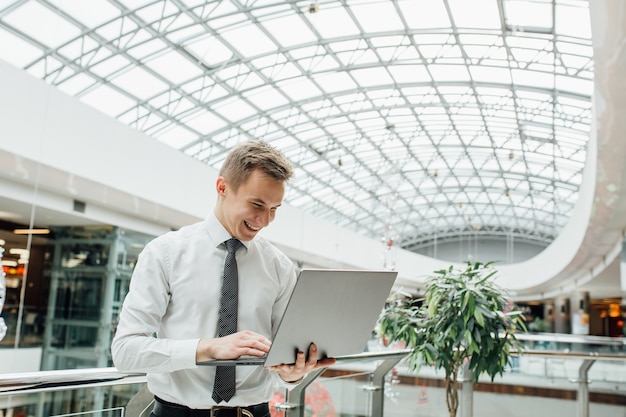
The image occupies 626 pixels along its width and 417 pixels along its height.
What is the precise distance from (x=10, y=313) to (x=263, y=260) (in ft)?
32.6

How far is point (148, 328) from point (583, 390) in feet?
19.0

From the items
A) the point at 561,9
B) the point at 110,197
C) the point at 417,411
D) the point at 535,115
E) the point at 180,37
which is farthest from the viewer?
the point at 535,115

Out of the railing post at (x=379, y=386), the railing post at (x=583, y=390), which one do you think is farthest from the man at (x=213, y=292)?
the railing post at (x=583, y=390)

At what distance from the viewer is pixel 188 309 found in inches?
58.7

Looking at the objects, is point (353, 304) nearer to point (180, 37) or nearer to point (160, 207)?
point (160, 207)

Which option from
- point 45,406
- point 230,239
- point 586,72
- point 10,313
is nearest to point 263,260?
point 230,239

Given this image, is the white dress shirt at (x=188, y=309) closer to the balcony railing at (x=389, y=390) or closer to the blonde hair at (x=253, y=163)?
the blonde hair at (x=253, y=163)

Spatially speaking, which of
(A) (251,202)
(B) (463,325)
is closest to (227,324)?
(A) (251,202)

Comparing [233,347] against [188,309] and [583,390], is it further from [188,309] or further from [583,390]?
[583,390]

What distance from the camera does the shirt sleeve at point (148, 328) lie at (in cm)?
133

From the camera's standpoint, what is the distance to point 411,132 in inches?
997

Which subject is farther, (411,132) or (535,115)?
(411,132)

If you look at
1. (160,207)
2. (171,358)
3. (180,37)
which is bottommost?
(171,358)

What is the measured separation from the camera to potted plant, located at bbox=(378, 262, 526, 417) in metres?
4.13
